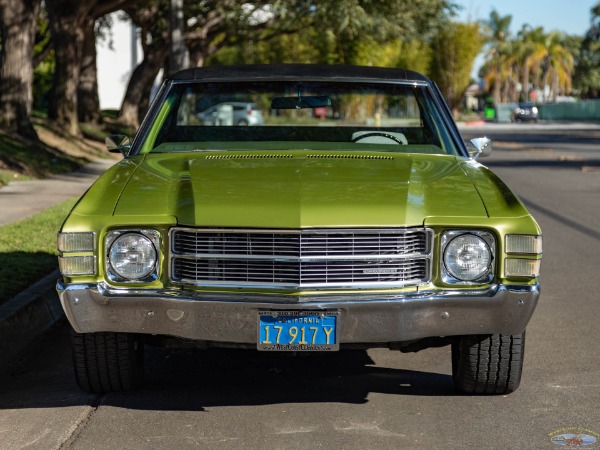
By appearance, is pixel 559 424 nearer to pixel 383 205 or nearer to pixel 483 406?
pixel 483 406

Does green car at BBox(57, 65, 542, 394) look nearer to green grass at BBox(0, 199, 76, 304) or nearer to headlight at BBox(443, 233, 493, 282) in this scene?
headlight at BBox(443, 233, 493, 282)

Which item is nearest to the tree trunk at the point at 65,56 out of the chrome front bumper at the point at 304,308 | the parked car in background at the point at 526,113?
the chrome front bumper at the point at 304,308

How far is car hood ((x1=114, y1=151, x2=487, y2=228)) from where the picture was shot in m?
4.70

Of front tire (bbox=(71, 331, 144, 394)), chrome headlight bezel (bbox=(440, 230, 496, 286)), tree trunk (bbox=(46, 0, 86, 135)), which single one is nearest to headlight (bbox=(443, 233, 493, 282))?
chrome headlight bezel (bbox=(440, 230, 496, 286))

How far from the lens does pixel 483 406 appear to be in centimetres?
519

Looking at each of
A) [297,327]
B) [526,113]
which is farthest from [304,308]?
[526,113]

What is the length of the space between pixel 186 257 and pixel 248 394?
98 centimetres

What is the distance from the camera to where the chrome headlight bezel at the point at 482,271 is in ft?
15.7

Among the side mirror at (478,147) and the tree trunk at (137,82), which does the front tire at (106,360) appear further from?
the tree trunk at (137,82)

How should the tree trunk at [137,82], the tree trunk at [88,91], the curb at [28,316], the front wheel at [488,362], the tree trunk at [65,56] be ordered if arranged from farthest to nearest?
the tree trunk at [137,82] < the tree trunk at [88,91] < the tree trunk at [65,56] < the curb at [28,316] < the front wheel at [488,362]

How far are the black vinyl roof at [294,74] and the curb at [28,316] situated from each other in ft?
5.70

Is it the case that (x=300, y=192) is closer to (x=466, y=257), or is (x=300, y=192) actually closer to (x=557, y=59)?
(x=466, y=257)

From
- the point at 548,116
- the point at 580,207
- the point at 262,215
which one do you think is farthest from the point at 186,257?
the point at 548,116

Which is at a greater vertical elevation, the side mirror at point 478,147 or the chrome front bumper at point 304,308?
the side mirror at point 478,147
